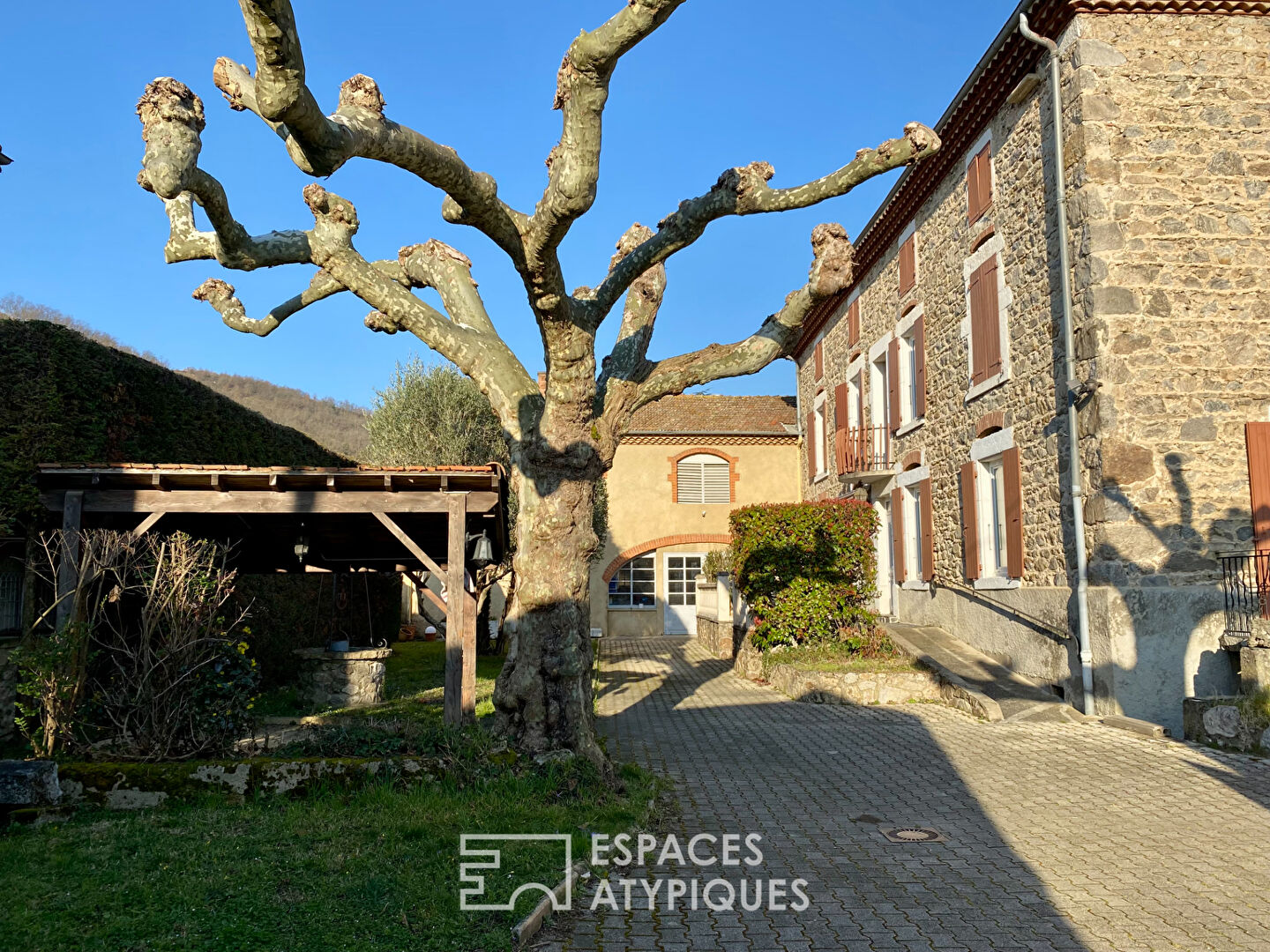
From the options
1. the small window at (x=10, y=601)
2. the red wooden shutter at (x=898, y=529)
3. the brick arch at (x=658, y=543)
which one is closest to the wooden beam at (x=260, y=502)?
the small window at (x=10, y=601)

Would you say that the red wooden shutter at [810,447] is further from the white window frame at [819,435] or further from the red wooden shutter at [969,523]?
the red wooden shutter at [969,523]

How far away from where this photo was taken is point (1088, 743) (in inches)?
336

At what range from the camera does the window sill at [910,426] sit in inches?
573

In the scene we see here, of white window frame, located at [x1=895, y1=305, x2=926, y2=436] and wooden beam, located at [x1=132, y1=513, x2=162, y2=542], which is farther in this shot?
white window frame, located at [x1=895, y1=305, x2=926, y2=436]

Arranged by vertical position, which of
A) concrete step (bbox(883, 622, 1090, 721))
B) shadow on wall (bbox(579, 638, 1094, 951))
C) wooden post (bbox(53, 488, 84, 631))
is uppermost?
wooden post (bbox(53, 488, 84, 631))

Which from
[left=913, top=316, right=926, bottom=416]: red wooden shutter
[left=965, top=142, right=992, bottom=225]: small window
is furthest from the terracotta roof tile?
[left=965, top=142, right=992, bottom=225]: small window

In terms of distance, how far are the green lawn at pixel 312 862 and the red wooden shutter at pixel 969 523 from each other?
7123 millimetres

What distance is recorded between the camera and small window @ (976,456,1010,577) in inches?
472

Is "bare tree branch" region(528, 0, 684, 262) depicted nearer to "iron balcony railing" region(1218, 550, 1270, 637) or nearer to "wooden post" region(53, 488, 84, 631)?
"wooden post" region(53, 488, 84, 631)

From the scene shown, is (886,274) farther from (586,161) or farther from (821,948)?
(821,948)

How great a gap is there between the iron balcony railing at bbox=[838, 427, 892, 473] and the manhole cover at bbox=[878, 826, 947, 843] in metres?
10.6

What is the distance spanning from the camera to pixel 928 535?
14000 millimetres

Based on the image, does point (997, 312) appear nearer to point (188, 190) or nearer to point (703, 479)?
point (188, 190)

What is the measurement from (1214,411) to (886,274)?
762 centimetres
